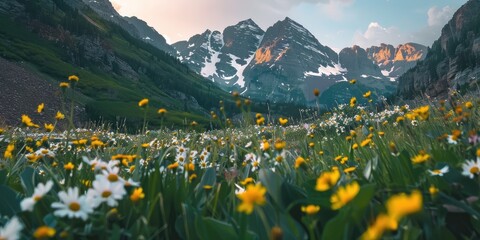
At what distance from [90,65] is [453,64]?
341ft

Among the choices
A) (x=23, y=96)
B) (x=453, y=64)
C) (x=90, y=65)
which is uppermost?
(x=453, y=64)

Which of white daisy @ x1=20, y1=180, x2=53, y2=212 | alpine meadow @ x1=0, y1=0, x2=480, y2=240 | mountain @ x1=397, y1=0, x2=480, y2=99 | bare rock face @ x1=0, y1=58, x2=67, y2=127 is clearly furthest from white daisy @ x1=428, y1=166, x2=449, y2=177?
mountain @ x1=397, y1=0, x2=480, y2=99

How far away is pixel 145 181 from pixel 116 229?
2.59 ft

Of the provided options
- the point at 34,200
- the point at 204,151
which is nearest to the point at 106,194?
the point at 34,200

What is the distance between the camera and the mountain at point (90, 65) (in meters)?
73.0

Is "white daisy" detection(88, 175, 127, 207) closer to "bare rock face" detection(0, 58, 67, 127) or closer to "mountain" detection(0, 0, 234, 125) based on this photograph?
"bare rock face" detection(0, 58, 67, 127)

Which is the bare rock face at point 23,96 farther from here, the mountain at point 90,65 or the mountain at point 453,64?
the mountain at point 453,64

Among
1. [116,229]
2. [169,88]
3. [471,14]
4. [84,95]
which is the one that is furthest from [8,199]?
[471,14]

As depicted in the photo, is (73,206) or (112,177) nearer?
(73,206)

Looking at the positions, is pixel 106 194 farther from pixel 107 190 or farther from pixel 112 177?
pixel 112 177

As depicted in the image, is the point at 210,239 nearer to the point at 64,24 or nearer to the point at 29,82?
the point at 29,82

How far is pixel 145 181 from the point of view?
2258 mm

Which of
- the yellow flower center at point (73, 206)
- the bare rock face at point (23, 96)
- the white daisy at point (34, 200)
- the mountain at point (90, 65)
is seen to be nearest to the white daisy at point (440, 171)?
the yellow flower center at point (73, 206)

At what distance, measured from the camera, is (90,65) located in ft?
372
